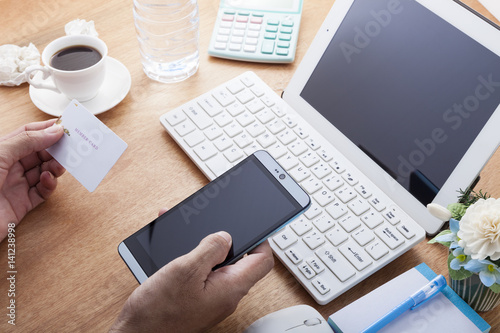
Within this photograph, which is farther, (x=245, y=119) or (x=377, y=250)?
(x=245, y=119)

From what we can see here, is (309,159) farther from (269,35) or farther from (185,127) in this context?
(269,35)

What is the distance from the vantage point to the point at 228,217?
84 cm

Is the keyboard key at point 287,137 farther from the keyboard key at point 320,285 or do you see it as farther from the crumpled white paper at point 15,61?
the crumpled white paper at point 15,61

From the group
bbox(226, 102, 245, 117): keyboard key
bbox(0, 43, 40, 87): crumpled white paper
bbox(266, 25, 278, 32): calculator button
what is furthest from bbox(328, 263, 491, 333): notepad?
bbox(0, 43, 40, 87): crumpled white paper

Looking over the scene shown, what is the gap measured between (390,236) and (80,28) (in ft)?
2.68

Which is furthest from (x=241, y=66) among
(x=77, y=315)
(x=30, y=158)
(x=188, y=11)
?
(x=77, y=315)

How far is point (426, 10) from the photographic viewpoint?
925mm

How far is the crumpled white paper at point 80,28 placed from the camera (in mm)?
1208

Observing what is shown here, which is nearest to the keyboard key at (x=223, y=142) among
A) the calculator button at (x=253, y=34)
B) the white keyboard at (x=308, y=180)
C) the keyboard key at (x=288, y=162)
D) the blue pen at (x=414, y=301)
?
the white keyboard at (x=308, y=180)

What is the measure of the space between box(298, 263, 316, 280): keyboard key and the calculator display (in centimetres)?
66

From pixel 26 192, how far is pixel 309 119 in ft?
1.76

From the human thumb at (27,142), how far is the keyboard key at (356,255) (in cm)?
52

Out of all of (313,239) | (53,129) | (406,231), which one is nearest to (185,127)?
(53,129)

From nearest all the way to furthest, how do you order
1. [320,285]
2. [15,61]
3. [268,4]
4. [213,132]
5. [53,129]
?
[320,285] < [53,129] < [213,132] < [15,61] < [268,4]
